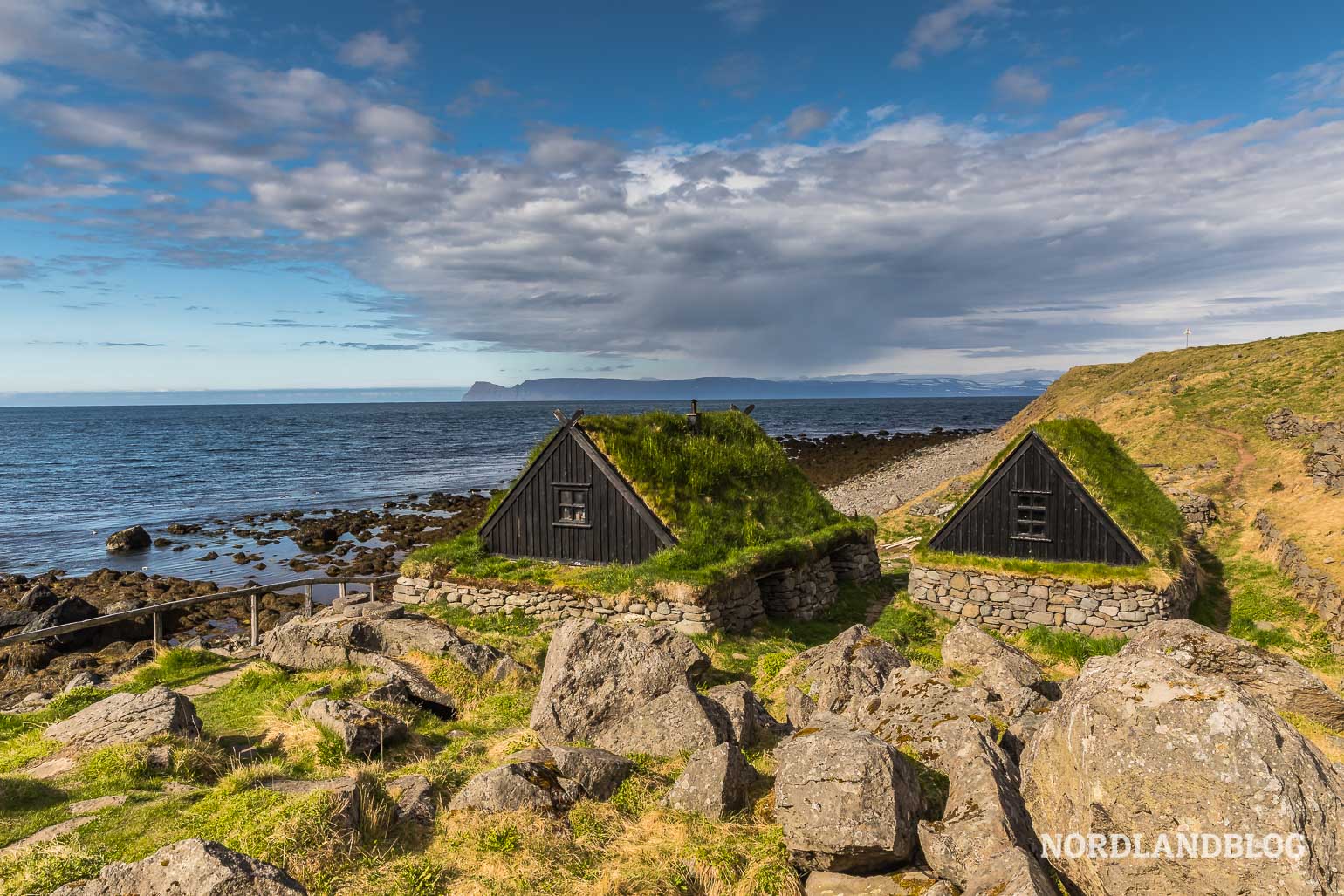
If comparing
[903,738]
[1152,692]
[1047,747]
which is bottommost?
[903,738]

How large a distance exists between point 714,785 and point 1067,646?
14.6 metres

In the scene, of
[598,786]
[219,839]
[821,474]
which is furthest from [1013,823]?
[821,474]

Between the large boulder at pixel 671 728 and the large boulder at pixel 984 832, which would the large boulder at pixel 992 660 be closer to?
the large boulder at pixel 984 832

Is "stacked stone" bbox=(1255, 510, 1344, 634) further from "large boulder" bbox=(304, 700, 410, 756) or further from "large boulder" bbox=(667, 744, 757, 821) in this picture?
"large boulder" bbox=(304, 700, 410, 756)

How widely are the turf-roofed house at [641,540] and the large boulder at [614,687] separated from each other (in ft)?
22.8

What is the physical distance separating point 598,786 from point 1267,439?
43.8 meters

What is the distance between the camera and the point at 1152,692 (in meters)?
5.54

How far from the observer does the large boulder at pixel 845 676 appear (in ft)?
33.5

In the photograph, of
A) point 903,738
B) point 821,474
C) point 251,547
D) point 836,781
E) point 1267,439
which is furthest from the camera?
point 821,474

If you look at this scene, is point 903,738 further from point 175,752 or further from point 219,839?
point 175,752

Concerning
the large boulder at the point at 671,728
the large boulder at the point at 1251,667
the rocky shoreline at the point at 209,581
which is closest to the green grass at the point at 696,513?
the large boulder at the point at 671,728

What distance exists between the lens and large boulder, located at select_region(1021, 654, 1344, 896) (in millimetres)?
4871

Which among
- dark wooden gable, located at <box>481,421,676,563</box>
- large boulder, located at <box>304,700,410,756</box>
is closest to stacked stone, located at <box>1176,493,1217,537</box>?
dark wooden gable, located at <box>481,421,676,563</box>

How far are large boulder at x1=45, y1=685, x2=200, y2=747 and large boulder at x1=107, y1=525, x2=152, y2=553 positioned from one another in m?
36.8
